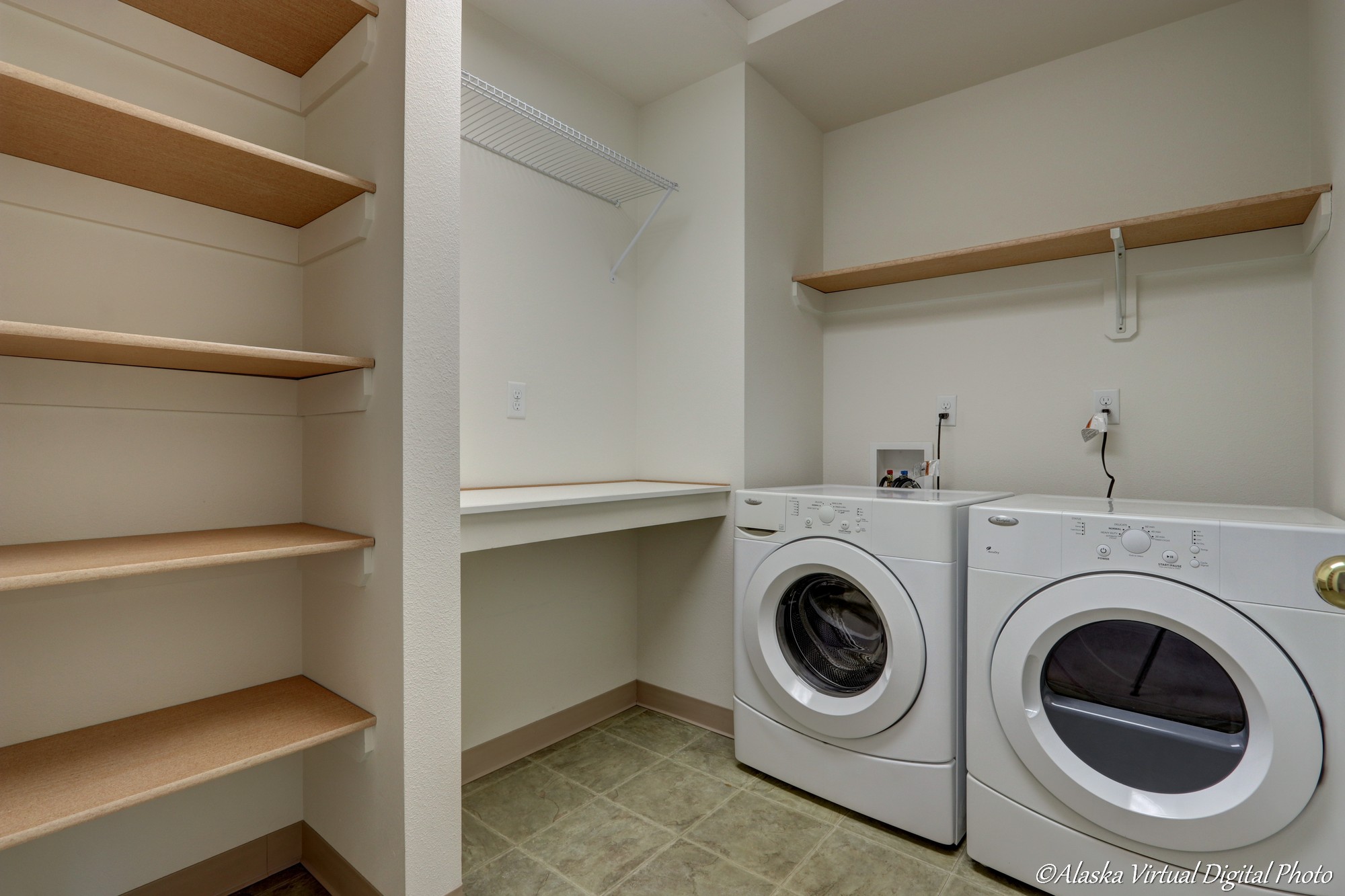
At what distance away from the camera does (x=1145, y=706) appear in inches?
52.8

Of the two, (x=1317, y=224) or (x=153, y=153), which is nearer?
(x=153, y=153)

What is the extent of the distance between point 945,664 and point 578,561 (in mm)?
1222

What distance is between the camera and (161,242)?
4.30 feet

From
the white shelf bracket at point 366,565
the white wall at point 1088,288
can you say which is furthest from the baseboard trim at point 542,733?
the white wall at point 1088,288

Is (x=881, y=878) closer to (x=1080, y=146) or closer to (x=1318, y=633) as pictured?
(x=1318, y=633)

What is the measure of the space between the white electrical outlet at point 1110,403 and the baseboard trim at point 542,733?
188cm

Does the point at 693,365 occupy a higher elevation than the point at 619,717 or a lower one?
higher

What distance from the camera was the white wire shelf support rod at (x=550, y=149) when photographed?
5.76ft

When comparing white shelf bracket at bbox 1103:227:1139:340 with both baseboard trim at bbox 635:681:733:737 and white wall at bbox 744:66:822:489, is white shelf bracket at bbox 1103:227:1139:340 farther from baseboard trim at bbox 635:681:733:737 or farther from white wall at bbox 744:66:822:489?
baseboard trim at bbox 635:681:733:737

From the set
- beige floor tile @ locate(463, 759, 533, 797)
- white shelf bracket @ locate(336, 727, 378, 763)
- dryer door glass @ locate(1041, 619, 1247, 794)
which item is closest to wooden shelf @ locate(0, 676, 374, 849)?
white shelf bracket @ locate(336, 727, 378, 763)

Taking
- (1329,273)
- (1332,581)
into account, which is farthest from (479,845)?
(1329,273)

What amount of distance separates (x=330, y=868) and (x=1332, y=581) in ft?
6.83

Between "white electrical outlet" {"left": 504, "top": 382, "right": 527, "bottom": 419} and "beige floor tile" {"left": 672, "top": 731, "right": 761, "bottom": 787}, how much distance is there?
47.8 inches

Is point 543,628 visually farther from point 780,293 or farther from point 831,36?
point 831,36
